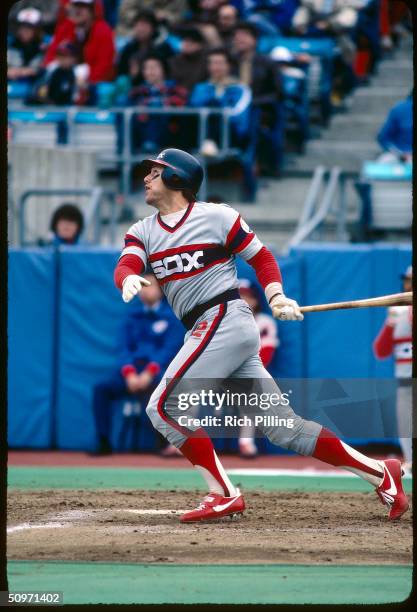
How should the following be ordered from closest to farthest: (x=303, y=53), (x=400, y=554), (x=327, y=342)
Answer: (x=400, y=554), (x=327, y=342), (x=303, y=53)

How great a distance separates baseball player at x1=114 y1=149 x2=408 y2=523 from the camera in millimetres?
6406

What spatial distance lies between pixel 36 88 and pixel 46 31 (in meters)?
2.98

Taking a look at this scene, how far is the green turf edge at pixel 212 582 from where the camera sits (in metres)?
4.75

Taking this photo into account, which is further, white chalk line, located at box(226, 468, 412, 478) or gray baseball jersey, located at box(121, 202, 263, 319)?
white chalk line, located at box(226, 468, 412, 478)

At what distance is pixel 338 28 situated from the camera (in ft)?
54.6

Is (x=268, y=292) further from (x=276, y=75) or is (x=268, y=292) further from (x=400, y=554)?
(x=276, y=75)

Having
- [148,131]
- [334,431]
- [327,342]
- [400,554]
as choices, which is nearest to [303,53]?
[148,131]

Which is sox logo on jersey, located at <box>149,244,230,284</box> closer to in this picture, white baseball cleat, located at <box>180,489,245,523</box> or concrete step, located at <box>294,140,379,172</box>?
white baseball cleat, located at <box>180,489,245,523</box>

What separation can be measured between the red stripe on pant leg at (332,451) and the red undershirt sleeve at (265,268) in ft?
2.76

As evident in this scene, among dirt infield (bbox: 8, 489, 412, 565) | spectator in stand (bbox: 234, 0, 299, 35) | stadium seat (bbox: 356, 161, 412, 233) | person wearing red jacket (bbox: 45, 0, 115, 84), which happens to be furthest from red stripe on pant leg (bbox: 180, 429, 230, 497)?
spectator in stand (bbox: 234, 0, 299, 35)

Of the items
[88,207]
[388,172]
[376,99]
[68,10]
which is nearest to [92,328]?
[88,207]

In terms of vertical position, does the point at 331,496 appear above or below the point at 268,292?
below

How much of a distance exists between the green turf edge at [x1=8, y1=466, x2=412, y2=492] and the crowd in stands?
4.42 meters

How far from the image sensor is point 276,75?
1416cm
